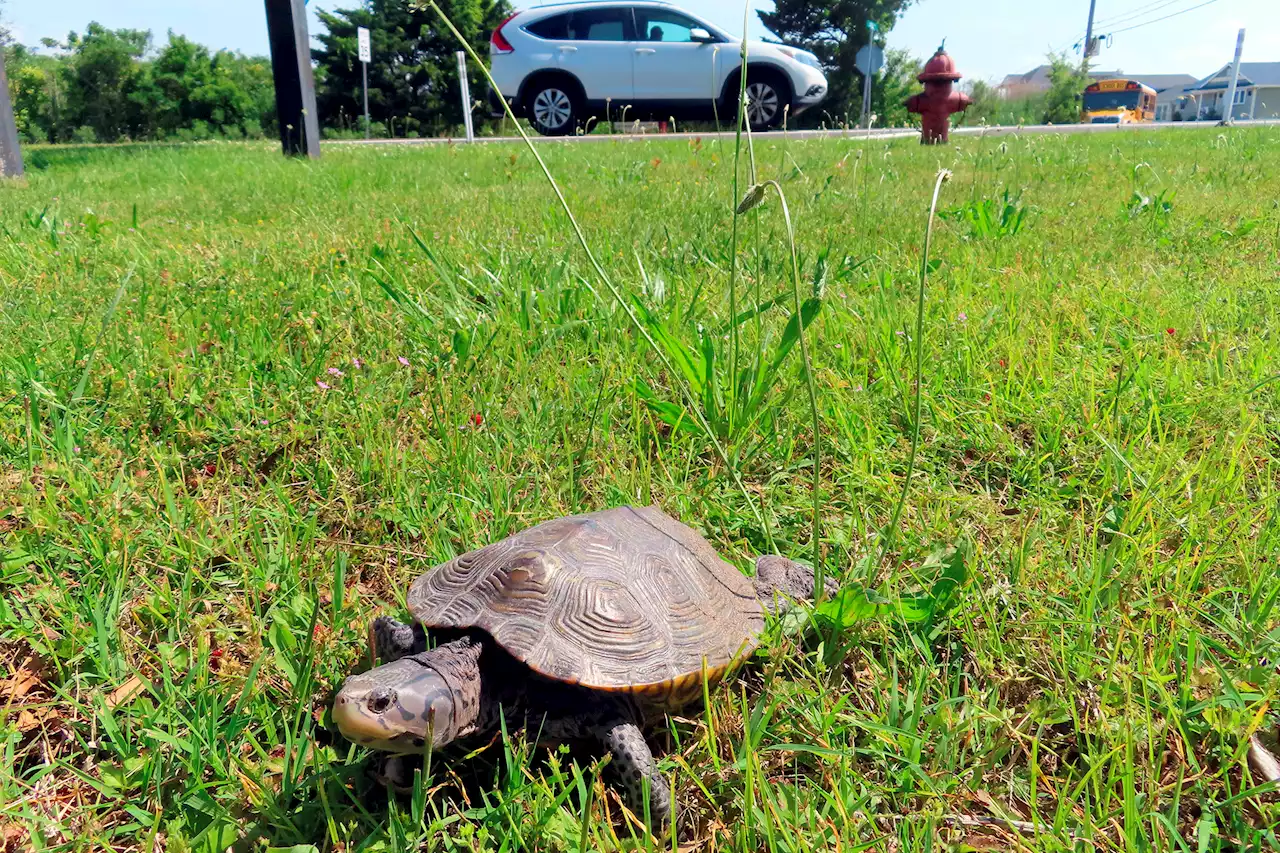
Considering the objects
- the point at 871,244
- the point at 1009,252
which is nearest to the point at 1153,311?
the point at 1009,252

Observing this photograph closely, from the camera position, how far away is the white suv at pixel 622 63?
13891 mm

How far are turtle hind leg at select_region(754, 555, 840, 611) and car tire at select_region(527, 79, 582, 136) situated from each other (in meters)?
14.0

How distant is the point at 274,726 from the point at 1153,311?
3.52m

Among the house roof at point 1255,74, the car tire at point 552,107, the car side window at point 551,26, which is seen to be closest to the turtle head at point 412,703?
the car tire at point 552,107

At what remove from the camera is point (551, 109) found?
47.2ft

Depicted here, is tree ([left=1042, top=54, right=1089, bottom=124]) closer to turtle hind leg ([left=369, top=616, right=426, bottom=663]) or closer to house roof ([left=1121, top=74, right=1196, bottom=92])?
turtle hind leg ([left=369, top=616, right=426, bottom=663])

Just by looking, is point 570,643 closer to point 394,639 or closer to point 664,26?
point 394,639

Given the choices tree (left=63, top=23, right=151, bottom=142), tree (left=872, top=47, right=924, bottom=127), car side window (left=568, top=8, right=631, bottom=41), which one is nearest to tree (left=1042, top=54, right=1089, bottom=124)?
tree (left=872, top=47, right=924, bottom=127)

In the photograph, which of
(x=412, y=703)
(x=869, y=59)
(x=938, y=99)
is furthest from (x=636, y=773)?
(x=938, y=99)

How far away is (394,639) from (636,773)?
561mm

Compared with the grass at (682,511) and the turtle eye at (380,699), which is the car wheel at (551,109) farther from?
the turtle eye at (380,699)

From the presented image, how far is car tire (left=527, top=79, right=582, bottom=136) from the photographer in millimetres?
14312

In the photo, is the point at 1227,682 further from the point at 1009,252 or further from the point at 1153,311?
the point at 1009,252

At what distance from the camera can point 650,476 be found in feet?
7.39
